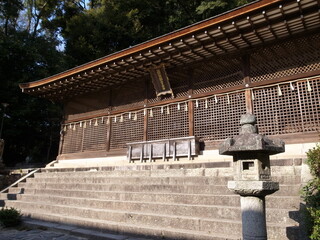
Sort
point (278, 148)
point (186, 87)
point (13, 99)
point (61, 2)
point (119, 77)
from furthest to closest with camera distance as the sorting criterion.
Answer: point (61, 2) < point (13, 99) < point (119, 77) < point (186, 87) < point (278, 148)

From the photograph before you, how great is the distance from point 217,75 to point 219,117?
159 centimetres

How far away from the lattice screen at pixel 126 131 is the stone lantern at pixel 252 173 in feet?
23.4

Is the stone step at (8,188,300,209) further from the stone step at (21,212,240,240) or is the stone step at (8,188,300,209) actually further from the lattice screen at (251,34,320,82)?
the lattice screen at (251,34,320,82)

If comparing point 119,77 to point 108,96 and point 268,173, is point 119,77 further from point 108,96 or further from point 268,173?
point 268,173

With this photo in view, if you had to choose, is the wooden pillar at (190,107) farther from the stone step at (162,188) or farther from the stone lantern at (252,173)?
the stone lantern at (252,173)

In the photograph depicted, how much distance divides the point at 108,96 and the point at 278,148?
9667mm

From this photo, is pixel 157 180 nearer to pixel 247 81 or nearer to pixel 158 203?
pixel 158 203

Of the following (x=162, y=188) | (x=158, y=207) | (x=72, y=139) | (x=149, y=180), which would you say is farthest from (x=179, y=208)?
(x=72, y=139)

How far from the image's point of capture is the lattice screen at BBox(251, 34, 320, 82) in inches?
295

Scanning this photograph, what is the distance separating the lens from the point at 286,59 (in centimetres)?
795

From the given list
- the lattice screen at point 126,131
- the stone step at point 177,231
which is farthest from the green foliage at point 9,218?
the lattice screen at point 126,131

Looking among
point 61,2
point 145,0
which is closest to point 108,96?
point 145,0

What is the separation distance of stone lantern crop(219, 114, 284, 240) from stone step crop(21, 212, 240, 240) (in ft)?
4.14

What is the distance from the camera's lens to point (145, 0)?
69.5 feet
